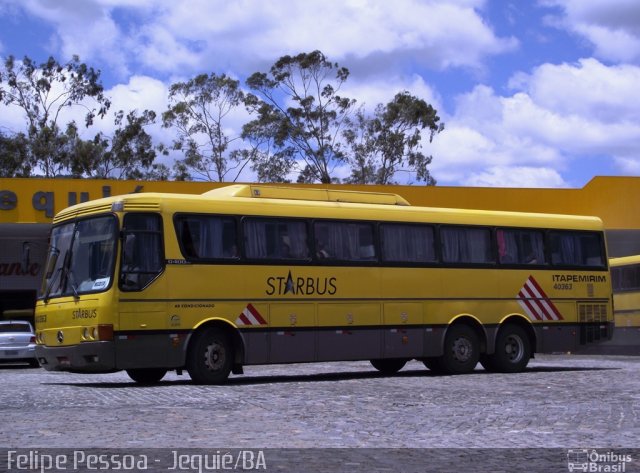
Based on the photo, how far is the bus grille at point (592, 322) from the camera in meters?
23.6

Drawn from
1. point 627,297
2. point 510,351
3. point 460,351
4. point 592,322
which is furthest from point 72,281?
point 627,297

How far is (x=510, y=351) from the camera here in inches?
890

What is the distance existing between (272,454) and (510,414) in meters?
4.43

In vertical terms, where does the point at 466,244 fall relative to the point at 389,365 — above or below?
above

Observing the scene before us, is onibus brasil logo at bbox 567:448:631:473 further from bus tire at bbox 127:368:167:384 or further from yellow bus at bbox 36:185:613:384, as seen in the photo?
bus tire at bbox 127:368:167:384

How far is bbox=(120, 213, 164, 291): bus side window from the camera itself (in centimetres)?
1781

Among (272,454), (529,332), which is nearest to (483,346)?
(529,332)

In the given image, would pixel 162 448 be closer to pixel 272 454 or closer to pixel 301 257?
pixel 272 454

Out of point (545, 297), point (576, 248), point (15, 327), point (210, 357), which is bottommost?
point (210, 357)

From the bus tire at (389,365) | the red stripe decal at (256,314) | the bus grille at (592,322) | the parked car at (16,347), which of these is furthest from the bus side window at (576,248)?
the parked car at (16,347)

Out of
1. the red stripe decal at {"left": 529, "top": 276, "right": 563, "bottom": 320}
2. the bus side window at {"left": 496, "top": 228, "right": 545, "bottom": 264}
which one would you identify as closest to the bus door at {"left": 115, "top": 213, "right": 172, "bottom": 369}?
the bus side window at {"left": 496, "top": 228, "right": 545, "bottom": 264}

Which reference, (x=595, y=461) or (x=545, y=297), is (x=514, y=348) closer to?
(x=545, y=297)

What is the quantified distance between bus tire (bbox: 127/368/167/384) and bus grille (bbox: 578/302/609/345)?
29.8 ft

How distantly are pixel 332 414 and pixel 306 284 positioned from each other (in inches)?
272
